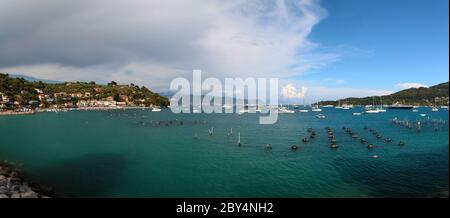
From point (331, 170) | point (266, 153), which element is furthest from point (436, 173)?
point (266, 153)

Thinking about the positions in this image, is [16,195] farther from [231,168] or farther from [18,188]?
[231,168]

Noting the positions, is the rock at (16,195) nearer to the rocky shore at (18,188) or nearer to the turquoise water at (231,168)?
the rocky shore at (18,188)

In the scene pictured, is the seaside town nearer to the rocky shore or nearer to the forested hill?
the forested hill

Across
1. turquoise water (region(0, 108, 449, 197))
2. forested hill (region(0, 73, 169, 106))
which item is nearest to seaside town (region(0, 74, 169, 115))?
forested hill (region(0, 73, 169, 106))

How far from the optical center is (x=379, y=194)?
20125mm

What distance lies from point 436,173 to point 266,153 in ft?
55.9

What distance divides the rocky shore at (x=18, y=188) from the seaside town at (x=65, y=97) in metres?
96.6

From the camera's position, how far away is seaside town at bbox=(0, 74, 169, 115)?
386 ft

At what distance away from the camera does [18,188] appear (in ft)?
63.9

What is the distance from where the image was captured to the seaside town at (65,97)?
4633 inches

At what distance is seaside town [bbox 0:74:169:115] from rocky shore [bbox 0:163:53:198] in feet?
317

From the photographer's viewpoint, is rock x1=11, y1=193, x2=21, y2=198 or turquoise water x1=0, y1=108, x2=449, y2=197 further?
turquoise water x1=0, y1=108, x2=449, y2=197

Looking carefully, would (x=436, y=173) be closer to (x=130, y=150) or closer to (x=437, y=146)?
(x=437, y=146)
